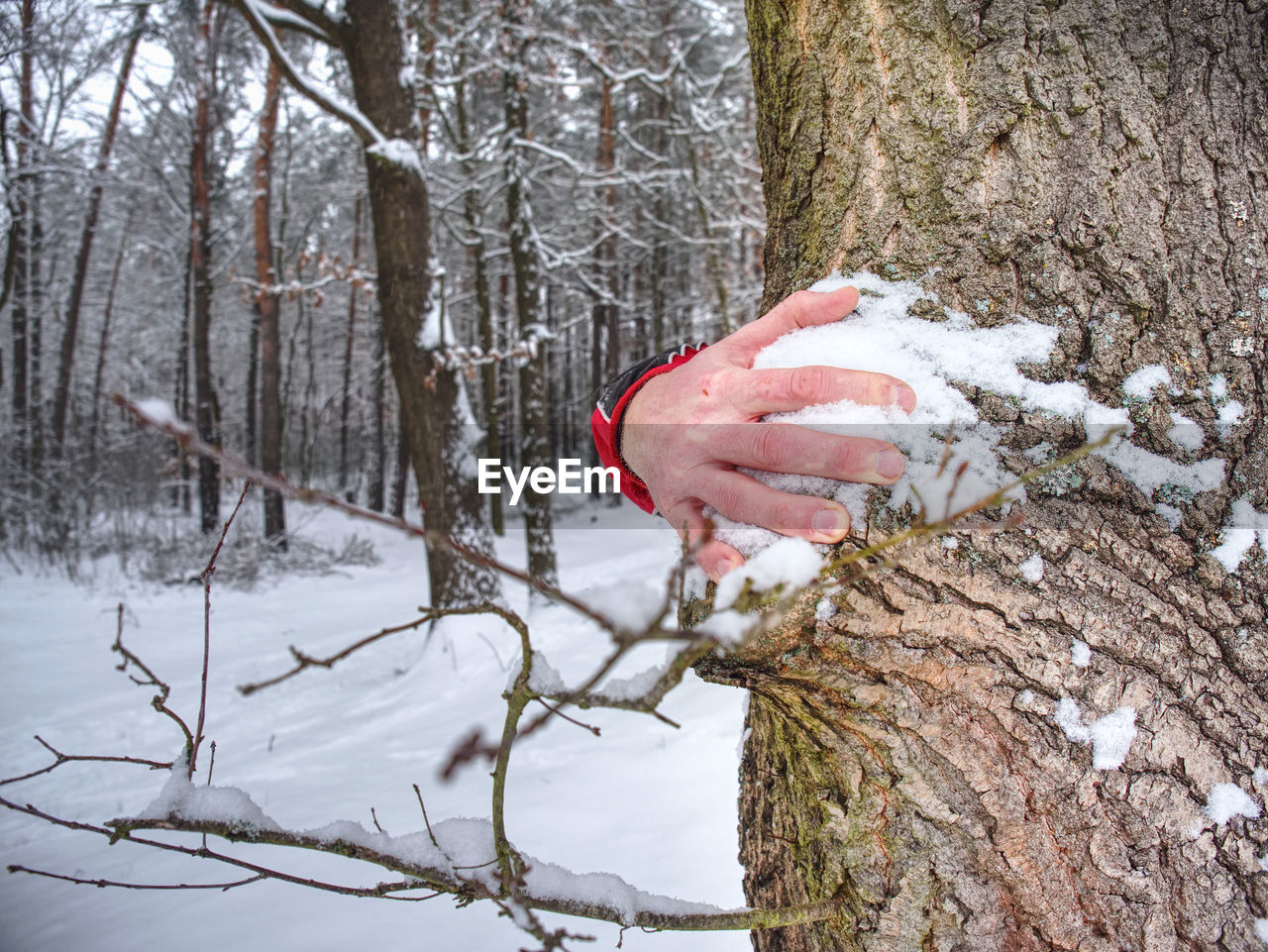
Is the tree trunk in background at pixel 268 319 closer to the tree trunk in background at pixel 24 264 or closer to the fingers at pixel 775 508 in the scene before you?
the tree trunk in background at pixel 24 264

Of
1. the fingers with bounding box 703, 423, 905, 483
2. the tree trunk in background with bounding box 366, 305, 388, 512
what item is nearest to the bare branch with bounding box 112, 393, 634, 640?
the fingers with bounding box 703, 423, 905, 483

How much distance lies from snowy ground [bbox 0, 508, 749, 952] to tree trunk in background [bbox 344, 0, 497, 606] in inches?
37.7

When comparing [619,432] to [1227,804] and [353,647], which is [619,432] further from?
[1227,804]

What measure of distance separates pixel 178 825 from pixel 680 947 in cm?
134

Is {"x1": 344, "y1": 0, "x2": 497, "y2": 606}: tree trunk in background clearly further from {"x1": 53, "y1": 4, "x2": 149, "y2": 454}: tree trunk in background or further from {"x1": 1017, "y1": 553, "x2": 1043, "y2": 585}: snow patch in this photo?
{"x1": 53, "y1": 4, "x2": 149, "y2": 454}: tree trunk in background

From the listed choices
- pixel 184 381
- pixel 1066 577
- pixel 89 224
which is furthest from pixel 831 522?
pixel 184 381

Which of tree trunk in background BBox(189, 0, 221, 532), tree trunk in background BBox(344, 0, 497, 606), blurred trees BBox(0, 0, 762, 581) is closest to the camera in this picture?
tree trunk in background BBox(344, 0, 497, 606)

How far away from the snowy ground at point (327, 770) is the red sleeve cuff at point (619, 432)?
36 centimetres

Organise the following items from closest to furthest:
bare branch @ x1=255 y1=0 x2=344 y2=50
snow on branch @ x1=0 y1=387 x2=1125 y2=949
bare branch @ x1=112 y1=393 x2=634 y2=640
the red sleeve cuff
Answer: bare branch @ x1=112 y1=393 x2=634 y2=640
snow on branch @ x1=0 y1=387 x2=1125 y2=949
the red sleeve cuff
bare branch @ x1=255 y1=0 x2=344 y2=50

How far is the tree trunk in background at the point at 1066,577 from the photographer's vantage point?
0.84 m

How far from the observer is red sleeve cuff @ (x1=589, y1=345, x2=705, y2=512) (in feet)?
4.56

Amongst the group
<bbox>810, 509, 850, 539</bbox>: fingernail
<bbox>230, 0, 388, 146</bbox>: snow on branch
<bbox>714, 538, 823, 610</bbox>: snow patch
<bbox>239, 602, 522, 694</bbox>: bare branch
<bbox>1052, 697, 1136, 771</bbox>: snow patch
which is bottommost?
<bbox>1052, 697, 1136, 771</bbox>: snow patch

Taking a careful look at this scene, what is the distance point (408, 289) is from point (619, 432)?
4.63 meters

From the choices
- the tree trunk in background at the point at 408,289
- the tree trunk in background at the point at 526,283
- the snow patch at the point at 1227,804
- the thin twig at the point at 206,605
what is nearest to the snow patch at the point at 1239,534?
the snow patch at the point at 1227,804
